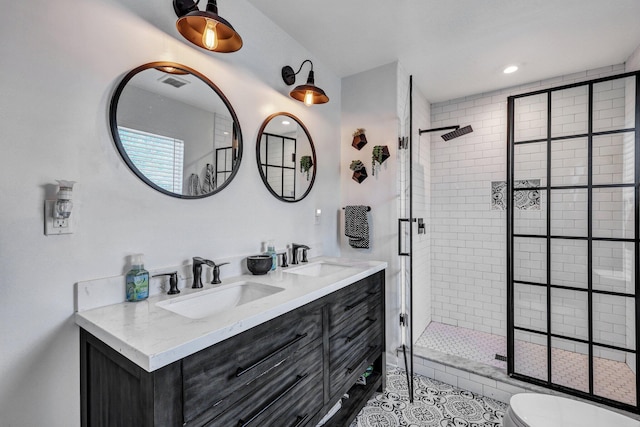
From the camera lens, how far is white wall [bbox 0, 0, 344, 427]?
0.99 m

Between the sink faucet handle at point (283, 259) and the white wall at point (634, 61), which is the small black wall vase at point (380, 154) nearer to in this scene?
the sink faucet handle at point (283, 259)

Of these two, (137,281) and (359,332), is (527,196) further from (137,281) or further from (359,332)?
(137,281)

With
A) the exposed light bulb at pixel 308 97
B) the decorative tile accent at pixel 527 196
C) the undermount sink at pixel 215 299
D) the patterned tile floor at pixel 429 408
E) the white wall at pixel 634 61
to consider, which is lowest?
the patterned tile floor at pixel 429 408

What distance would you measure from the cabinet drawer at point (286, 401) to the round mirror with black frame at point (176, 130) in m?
0.98

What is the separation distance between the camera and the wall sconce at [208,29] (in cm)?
125

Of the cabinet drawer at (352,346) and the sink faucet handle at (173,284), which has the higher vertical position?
the sink faucet handle at (173,284)

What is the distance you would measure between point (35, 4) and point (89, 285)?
41.4 inches

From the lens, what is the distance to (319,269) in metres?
2.16

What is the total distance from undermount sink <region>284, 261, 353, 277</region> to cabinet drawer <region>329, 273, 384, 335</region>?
183 millimetres

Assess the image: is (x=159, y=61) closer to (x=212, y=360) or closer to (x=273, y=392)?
(x=212, y=360)

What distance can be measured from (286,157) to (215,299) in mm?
1144

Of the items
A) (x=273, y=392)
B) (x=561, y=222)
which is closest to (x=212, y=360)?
(x=273, y=392)

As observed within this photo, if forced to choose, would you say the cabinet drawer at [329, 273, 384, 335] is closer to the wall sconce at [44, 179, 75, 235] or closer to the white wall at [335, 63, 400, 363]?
the white wall at [335, 63, 400, 363]

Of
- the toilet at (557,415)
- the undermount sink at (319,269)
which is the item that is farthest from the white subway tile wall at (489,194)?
the undermount sink at (319,269)
